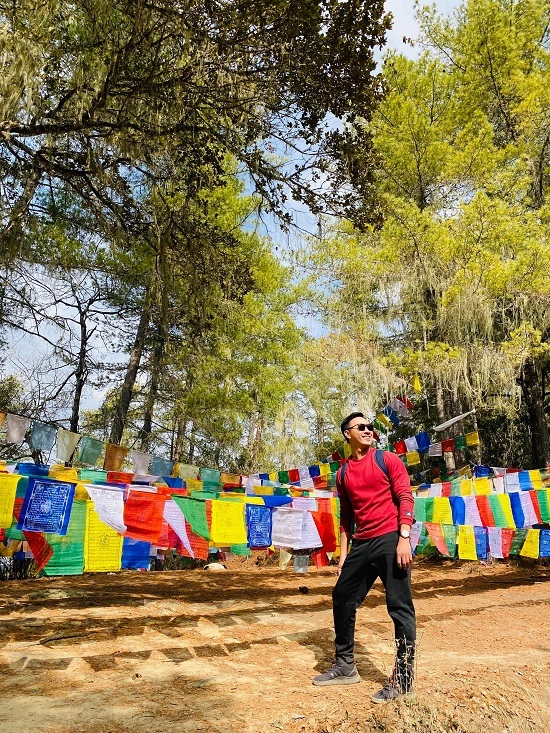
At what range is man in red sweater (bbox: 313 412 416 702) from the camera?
3117 millimetres

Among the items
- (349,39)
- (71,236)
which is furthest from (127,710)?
(71,236)

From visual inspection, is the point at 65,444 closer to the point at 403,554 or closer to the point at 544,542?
the point at 403,554

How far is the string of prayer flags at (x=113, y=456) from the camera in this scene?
8625 mm

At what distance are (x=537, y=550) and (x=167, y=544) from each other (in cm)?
494

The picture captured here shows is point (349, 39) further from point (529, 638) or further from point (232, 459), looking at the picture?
point (232, 459)

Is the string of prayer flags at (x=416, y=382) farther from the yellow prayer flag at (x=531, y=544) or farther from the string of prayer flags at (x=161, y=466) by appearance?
the string of prayer flags at (x=161, y=466)

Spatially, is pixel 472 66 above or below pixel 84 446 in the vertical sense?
above

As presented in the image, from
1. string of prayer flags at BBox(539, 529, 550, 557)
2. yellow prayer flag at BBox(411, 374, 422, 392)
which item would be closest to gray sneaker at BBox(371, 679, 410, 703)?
string of prayer flags at BBox(539, 529, 550, 557)

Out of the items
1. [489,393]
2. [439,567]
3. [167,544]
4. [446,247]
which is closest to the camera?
A: [167,544]

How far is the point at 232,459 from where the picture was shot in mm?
15633

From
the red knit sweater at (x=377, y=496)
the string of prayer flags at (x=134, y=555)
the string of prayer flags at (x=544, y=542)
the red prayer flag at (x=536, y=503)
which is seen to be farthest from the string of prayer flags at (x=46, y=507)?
the red prayer flag at (x=536, y=503)

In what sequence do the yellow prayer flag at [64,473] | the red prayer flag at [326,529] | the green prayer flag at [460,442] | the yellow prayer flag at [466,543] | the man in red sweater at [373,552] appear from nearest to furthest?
1. the man in red sweater at [373,552]
2. the red prayer flag at [326,529]
3. the yellow prayer flag at [466,543]
4. the yellow prayer flag at [64,473]
5. the green prayer flag at [460,442]

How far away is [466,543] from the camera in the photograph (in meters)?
6.82

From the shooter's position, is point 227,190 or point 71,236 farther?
point 227,190
